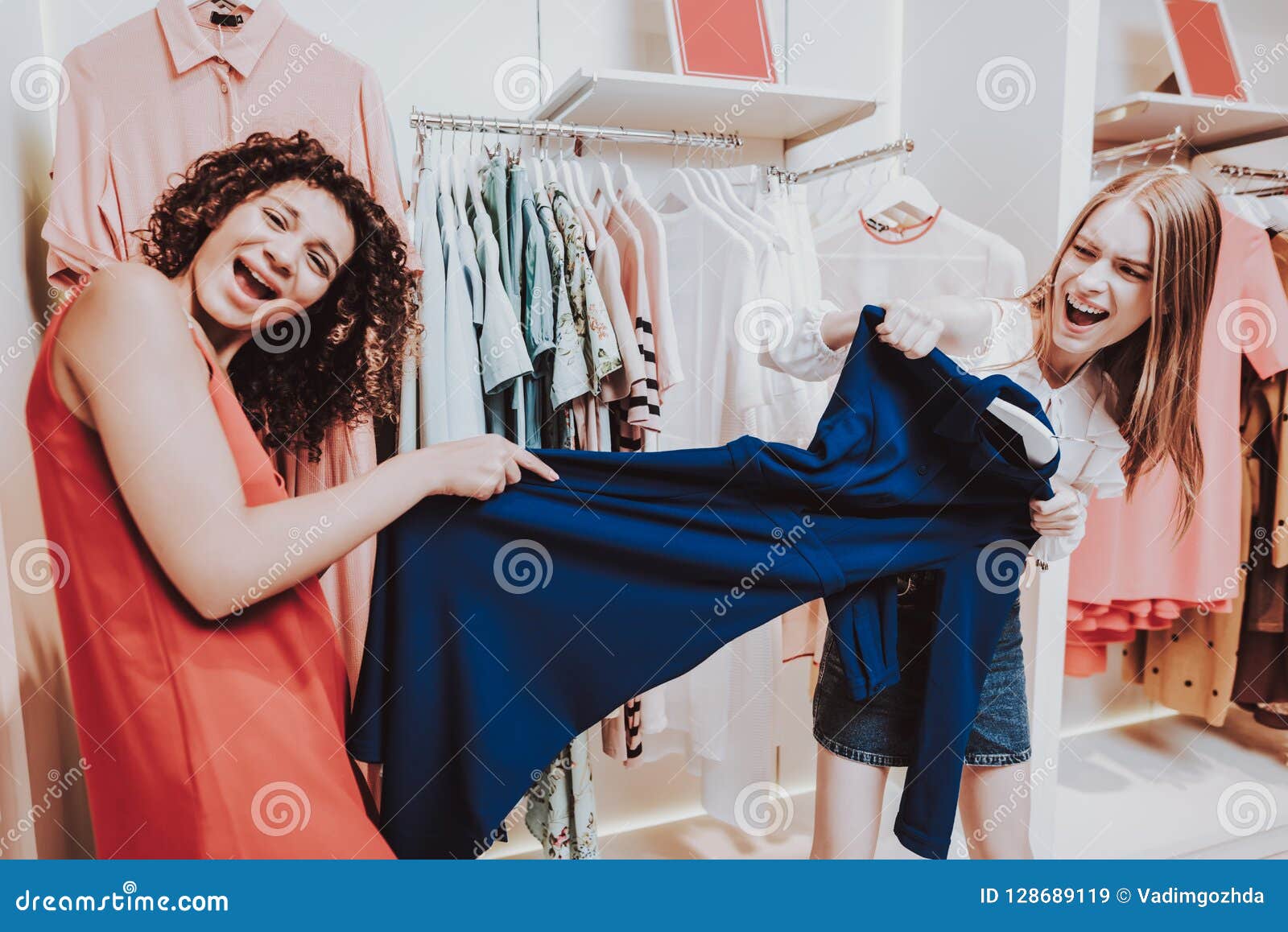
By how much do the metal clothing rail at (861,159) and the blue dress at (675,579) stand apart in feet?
2.51

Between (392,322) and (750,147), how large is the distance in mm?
1024

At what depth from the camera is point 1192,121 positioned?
1.98m

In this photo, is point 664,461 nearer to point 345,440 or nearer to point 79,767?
point 345,440

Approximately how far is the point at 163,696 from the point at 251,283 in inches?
20.2

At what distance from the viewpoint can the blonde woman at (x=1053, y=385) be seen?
1.25 metres

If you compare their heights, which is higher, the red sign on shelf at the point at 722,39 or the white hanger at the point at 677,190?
the red sign on shelf at the point at 722,39

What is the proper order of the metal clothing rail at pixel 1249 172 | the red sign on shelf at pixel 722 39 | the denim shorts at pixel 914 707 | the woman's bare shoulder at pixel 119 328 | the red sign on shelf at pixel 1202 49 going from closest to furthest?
the woman's bare shoulder at pixel 119 328 < the denim shorts at pixel 914 707 < the red sign on shelf at pixel 722 39 < the metal clothing rail at pixel 1249 172 < the red sign on shelf at pixel 1202 49

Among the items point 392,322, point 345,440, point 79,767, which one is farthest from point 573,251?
point 79,767

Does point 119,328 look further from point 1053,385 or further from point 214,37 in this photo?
point 1053,385

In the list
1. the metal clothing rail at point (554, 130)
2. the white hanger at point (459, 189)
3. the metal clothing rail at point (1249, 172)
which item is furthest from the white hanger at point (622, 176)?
the metal clothing rail at point (1249, 172)

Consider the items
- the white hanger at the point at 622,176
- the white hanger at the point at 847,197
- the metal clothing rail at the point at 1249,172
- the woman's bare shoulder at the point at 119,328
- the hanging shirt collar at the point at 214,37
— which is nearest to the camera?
the woman's bare shoulder at the point at 119,328

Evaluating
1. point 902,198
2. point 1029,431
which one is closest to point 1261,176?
point 902,198

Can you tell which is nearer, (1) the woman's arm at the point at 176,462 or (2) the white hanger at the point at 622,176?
(1) the woman's arm at the point at 176,462

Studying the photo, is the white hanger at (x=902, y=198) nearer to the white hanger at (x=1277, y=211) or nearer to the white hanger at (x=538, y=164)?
the white hanger at (x=538, y=164)
